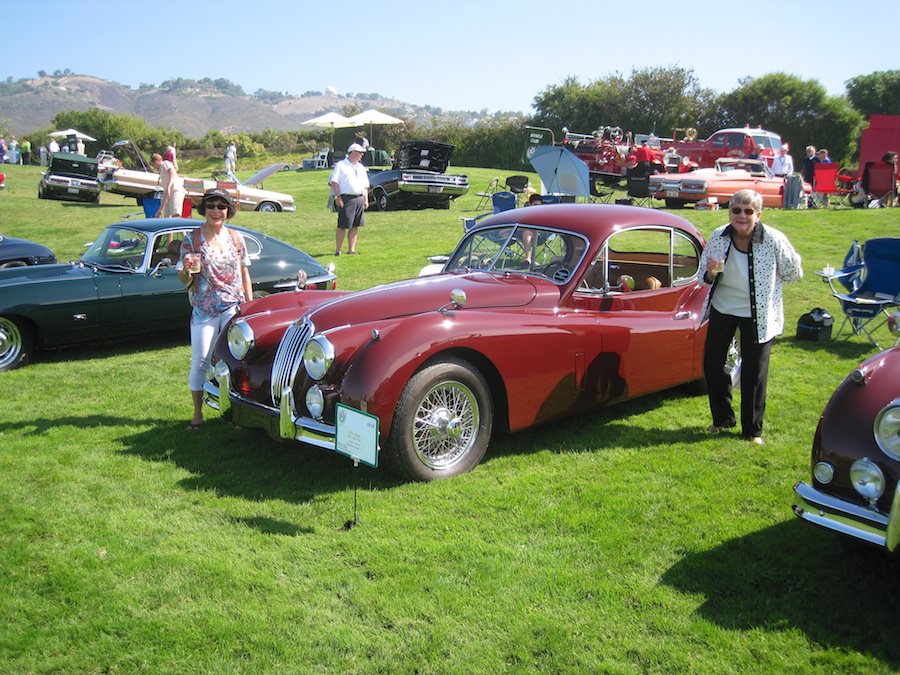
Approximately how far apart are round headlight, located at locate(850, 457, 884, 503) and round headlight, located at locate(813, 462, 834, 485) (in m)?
0.10

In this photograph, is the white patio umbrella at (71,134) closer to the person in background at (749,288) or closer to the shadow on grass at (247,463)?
the shadow on grass at (247,463)

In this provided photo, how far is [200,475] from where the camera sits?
534cm

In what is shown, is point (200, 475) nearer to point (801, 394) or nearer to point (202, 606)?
point (202, 606)

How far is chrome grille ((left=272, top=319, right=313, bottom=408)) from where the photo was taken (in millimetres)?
5219

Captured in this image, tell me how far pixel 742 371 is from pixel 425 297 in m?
2.43

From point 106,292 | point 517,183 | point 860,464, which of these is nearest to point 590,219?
point 860,464

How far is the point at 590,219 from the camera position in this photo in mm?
6336

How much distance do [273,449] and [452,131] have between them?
139 feet

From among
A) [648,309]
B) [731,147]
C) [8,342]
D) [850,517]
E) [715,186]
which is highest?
[731,147]

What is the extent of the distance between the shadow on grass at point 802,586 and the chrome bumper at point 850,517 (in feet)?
1.24

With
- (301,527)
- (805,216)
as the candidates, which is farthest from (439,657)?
(805,216)

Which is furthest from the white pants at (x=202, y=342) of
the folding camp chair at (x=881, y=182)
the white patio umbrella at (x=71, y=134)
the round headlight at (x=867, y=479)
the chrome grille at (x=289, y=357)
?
the white patio umbrella at (x=71, y=134)

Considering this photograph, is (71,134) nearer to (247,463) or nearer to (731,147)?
(731,147)

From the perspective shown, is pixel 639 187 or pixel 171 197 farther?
pixel 639 187
